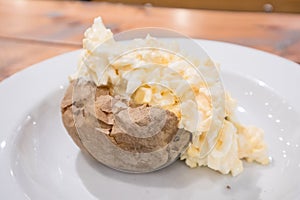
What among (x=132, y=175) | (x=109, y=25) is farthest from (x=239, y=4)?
(x=132, y=175)

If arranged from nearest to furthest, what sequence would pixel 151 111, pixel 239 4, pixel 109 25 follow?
pixel 151 111 < pixel 109 25 < pixel 239 4

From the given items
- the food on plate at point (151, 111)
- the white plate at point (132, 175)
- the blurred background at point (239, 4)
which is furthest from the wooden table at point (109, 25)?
the blurred background at point (239, 4)

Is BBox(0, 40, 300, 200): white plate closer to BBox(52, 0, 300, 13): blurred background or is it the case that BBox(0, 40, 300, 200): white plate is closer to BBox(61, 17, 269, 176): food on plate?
BBox(61, 17, 269, 176): food on plate

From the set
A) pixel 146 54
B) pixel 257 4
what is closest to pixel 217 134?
pixel 146 54

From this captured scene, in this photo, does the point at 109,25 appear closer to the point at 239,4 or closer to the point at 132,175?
the point at 132,175

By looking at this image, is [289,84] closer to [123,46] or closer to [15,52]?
[123,46]

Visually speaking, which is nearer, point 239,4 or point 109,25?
point 109,25

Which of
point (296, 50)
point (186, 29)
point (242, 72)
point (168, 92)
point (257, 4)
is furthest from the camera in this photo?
point (257, 4)
